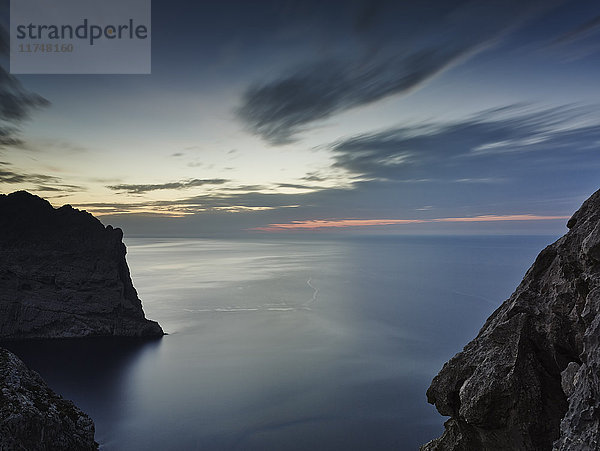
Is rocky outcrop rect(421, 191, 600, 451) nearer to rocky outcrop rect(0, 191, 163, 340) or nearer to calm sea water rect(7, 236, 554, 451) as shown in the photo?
calm sea water rect(7, 236, 554, 451)

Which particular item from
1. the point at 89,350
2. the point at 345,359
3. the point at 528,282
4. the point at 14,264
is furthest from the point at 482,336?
the point at 14,264

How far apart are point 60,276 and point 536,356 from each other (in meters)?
102

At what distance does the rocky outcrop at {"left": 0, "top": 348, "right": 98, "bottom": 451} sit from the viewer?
2023cm

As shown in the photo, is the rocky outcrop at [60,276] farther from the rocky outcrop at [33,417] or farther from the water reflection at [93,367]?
the rocky outcrop at [33,417]

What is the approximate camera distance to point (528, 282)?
1364 centimetres

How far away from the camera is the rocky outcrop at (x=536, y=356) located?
1057 centimetres

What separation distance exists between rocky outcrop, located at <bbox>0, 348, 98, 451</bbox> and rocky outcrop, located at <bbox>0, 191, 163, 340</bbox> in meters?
66.5

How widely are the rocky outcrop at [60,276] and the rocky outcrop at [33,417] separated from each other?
218ft

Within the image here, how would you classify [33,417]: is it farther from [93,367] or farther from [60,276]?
[60,276]

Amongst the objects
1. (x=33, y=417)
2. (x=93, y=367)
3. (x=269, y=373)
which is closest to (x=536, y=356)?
(x=33, y=417)

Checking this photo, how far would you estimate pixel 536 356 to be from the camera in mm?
11562

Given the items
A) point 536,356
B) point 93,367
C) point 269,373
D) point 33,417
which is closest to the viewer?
point 536,356

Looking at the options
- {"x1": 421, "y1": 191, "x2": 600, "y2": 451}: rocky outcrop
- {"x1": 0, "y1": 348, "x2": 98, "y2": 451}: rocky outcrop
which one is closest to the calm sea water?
{"x1": 0, "y1": 348, "x2": 98, "y2": 451}: rocky outcrop

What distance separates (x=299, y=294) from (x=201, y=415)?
10700 cm
